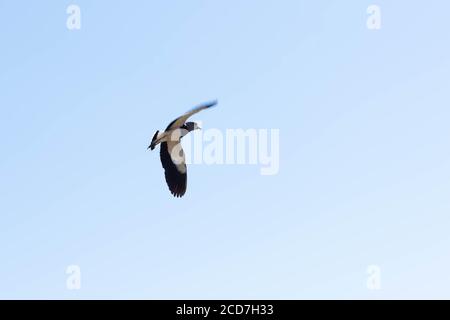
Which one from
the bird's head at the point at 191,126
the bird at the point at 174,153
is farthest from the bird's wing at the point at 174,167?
the bird's head at the point at 191,126

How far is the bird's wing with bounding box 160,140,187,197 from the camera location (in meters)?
24.3

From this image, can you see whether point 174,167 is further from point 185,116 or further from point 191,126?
point 185,116

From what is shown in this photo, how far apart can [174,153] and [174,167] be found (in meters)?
0.50

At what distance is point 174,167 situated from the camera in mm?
24656

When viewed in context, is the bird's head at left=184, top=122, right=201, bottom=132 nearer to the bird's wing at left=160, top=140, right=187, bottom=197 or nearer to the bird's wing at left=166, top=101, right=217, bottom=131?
the bird's wing at left=166, top=101, right=217, bottom=131

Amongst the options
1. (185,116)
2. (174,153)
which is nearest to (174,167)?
(174,153)

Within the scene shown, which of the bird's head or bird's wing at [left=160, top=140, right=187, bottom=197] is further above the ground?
the bird's head

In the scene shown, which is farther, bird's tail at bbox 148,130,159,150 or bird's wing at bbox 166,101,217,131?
bird's tail at bbox 148,130,159,150

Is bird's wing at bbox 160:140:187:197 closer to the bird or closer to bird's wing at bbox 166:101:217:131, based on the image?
the bird

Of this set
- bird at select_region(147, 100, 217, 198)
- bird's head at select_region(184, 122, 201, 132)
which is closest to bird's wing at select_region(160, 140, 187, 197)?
bird at select_region(147, 100, 217, 198)

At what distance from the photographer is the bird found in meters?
23.1
